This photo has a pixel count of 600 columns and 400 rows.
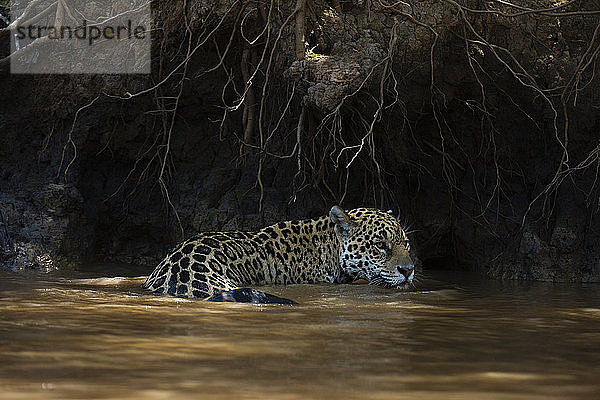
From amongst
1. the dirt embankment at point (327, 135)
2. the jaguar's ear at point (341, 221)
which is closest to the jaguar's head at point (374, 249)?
the jaguar's ear at point (341, 221)

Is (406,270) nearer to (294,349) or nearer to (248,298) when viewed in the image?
(248,298)

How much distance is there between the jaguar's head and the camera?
584 cm

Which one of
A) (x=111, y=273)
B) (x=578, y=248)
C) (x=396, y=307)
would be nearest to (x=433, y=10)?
(x=578, y=248)

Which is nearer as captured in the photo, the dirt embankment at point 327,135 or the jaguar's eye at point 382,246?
the jaguar's eye at point 382,246

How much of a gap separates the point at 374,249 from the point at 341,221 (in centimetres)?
38

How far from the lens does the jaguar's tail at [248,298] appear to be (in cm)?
441

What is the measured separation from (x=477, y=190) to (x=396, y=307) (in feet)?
12.6

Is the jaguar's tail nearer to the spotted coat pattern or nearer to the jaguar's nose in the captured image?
the spotted coat pattern

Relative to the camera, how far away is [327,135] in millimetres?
7684

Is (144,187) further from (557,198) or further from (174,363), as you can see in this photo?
(174,363)

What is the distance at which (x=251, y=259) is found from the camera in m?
5.88

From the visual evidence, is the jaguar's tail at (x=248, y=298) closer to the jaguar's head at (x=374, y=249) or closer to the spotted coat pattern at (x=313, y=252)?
the spotted coat pattern at (x=313, y=252)

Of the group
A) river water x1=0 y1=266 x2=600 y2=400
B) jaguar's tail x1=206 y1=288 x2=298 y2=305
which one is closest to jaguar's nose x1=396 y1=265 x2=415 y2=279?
river water x1=0 y1=266 x2=600 y2=400

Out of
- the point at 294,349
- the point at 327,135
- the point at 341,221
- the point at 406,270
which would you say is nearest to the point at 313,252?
the point at 341,221
